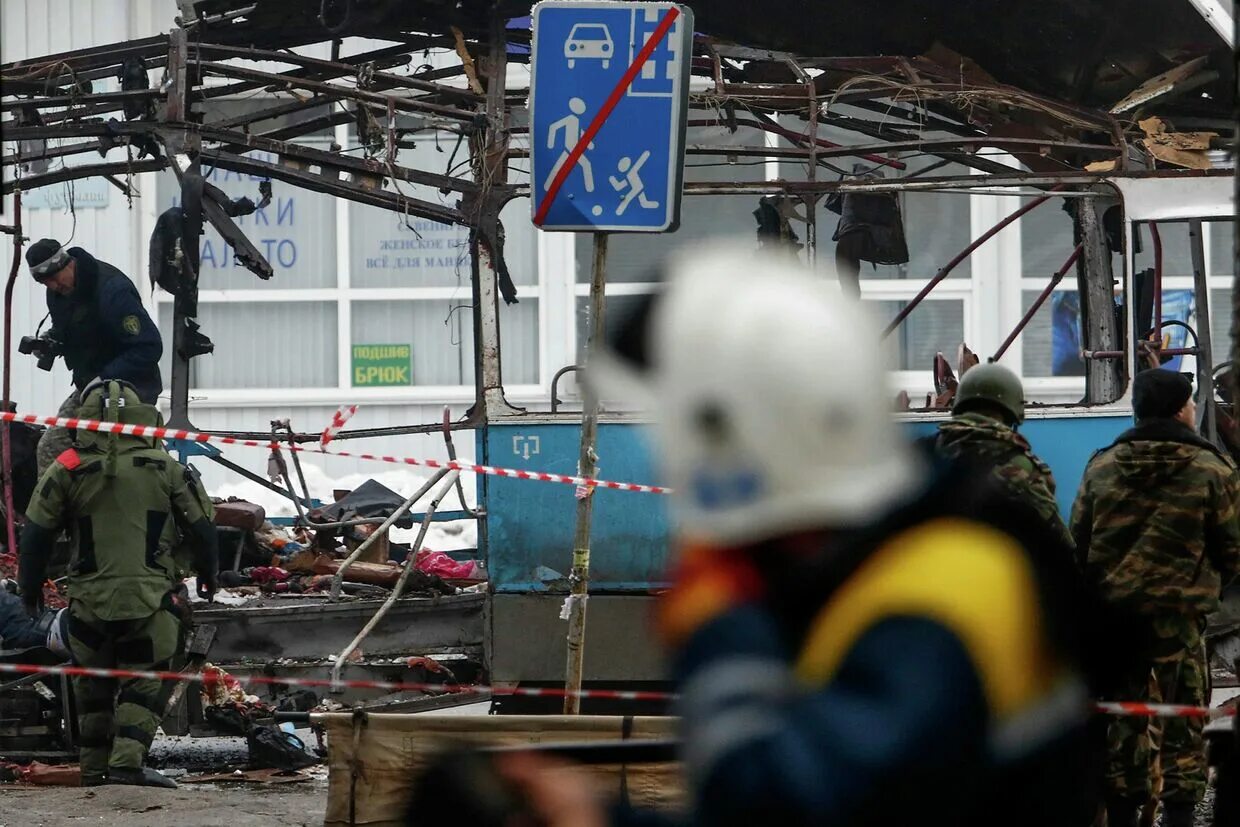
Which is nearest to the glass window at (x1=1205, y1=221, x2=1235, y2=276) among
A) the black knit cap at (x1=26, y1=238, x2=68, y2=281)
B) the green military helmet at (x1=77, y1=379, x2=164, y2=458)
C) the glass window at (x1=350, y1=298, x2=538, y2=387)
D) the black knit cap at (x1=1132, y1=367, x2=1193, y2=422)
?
the glass window at (x1=350, y1=298, x2=538, y2=387)

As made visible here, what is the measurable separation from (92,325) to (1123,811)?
→ 5.40 m

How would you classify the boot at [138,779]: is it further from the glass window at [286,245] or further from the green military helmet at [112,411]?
the glass window at [286,245]

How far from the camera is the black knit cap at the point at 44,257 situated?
8768 mm

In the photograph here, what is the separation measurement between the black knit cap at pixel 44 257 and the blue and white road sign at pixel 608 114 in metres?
3.86

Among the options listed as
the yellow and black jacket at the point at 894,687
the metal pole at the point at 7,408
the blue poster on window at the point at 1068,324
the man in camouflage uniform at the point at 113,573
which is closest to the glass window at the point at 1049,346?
the blue poster on window at the point at 1068,324

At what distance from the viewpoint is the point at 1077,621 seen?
166cm

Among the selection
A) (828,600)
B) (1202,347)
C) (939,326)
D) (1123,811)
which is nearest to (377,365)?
(939,326)

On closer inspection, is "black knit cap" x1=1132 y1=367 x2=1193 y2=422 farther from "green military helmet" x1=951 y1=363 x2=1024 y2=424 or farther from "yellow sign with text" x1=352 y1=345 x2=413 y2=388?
"yellow sign with text" x1=352 y1=345 x2=413 y2=388

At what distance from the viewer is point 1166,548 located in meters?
6.21

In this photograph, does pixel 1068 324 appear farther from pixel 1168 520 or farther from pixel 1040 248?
pixel 1168 520

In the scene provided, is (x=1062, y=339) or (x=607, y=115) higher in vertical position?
(x=607, y=115)

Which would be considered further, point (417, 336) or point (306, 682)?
point (417, 336)

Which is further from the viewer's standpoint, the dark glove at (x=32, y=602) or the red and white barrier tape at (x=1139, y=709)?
the dark glove at (x=32, y=602)

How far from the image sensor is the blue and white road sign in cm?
576
